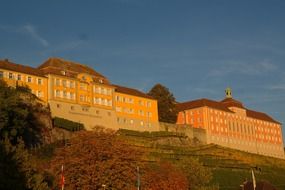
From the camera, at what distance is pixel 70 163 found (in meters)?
47.0

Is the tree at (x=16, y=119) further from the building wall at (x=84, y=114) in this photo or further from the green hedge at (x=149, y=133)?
the green hedge at (x=149, y=133)

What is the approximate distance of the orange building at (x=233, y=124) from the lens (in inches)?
4643

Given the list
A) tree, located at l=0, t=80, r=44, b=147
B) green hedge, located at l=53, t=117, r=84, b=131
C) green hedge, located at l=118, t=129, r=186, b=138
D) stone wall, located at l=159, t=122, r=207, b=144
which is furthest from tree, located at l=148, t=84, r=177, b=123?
tree, located at l=0, t=80, r=44, b=147

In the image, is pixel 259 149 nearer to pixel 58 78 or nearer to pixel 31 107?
pixel 58 78

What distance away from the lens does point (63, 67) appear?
8550 centimetres

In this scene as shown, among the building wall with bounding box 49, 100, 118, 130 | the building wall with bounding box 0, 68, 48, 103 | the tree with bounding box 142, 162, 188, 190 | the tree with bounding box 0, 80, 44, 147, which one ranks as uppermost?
the building wall with bounding box 0, 68, 48, 103

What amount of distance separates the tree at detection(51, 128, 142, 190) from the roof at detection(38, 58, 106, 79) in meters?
34.8

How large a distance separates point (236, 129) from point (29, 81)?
63.6 metres

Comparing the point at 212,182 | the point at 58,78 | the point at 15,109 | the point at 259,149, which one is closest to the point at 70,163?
the point at 15,109

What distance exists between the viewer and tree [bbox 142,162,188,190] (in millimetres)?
52603

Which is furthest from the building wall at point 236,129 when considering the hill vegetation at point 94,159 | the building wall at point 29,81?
the building wall at point 29,81

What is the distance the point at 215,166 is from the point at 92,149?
40.0 metres

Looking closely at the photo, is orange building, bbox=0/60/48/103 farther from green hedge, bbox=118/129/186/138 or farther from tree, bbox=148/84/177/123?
tree, bbox=148/84/177/123

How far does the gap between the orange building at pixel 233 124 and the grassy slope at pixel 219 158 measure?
11.5m
